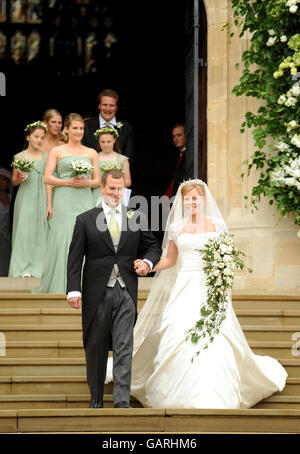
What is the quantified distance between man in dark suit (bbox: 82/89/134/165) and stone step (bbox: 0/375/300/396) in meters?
4.59

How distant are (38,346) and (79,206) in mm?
2421

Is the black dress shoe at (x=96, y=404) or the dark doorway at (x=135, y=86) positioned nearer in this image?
the black dress shoe at (x=96, y=404)

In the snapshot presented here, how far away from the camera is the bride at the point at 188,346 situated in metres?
8.73

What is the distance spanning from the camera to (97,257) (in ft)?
28.5

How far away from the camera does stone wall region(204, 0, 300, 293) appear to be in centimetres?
1242

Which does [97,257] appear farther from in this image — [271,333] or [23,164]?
[23,164]

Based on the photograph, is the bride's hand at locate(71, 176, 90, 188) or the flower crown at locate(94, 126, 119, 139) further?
the flower crown at locate(94, 126, 119, 139)

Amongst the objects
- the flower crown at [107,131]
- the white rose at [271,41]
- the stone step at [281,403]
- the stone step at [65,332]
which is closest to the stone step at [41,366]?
the stone step at [65,332]

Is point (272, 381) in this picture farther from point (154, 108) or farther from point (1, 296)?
point (154, 108)

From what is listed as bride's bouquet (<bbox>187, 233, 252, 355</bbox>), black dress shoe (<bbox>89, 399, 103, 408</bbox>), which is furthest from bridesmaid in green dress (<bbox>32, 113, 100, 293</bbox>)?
black dress shoe (<bbox>89, 399, 103, 408</bbox>)

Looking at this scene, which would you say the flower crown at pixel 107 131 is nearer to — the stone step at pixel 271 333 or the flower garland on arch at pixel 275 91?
the flower garland on arch at pixel 275 91

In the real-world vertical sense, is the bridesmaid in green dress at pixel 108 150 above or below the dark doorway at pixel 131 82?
below

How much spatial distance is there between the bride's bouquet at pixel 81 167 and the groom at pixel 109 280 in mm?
2835

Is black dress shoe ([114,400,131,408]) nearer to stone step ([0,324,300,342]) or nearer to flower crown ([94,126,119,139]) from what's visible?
stone step ([0,324,300,342])
